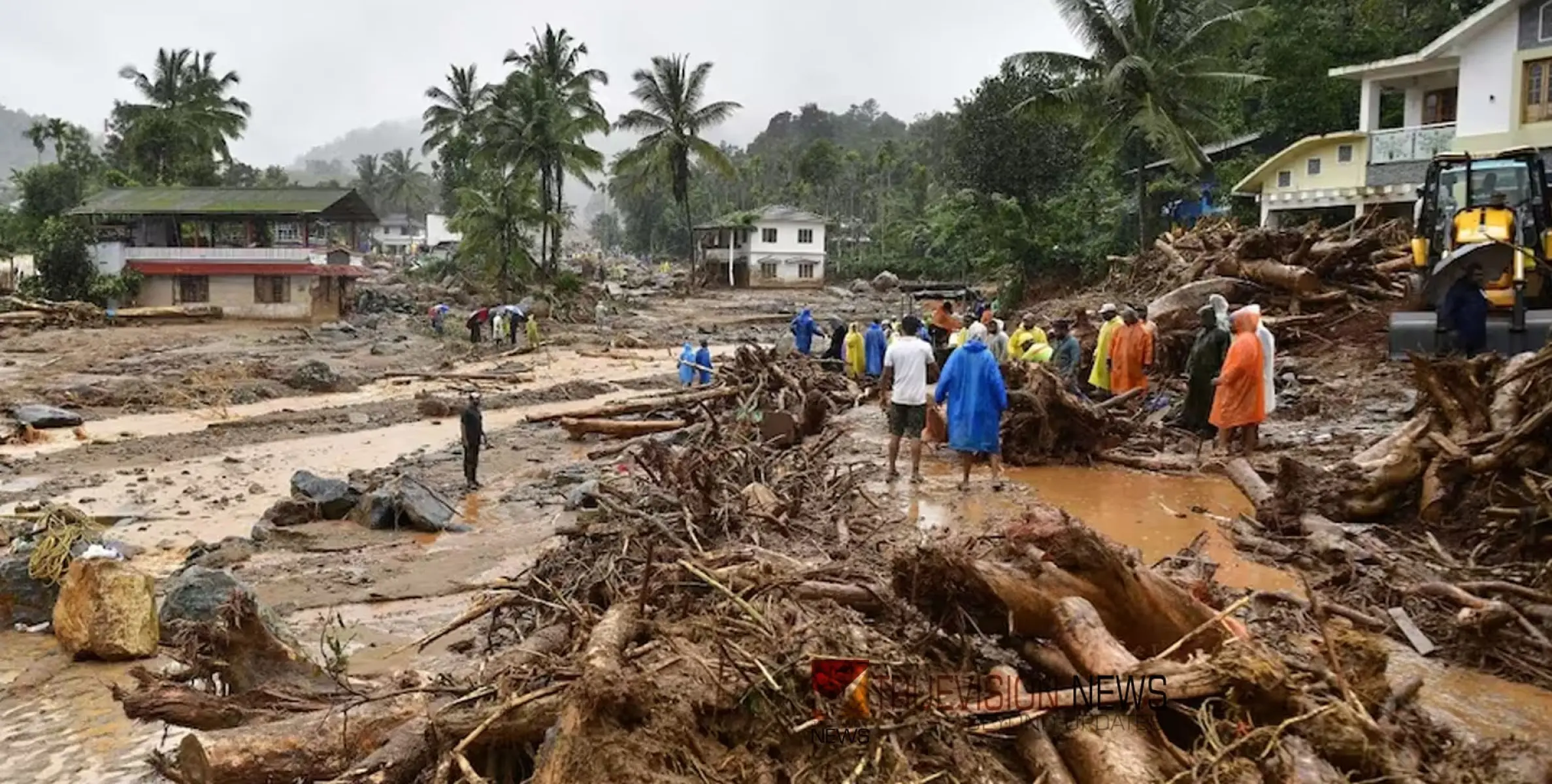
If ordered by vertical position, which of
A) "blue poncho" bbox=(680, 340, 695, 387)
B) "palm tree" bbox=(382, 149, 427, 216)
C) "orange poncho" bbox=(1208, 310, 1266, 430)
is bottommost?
"blue poncho" bbox=(680, 340, 695, 387)

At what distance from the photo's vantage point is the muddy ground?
6766 millimetres

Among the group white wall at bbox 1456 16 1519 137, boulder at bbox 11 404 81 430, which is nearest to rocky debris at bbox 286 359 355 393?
boulder at bbox 11 404 81 430

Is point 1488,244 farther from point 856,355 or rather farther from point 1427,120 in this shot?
point 1427,120

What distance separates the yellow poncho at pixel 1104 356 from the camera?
1241 cm

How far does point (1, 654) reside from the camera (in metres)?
8.02

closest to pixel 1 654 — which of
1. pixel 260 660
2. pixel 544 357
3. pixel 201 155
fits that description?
pixel 260 660

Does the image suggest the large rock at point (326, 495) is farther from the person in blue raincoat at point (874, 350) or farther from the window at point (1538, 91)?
the window at point (1538, 91)

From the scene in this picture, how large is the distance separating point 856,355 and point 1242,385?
8909 millimetres

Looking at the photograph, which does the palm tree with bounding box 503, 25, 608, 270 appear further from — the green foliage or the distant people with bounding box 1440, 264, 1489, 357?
the distant people with bounding box 1440, 264, 1489, 357

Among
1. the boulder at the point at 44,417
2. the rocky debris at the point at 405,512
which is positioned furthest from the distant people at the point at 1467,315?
the boulder at the point at 44,417

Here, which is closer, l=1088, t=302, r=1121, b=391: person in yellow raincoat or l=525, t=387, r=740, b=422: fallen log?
l=1088, t=302, r=1121, b=391: person in yellow raincoat

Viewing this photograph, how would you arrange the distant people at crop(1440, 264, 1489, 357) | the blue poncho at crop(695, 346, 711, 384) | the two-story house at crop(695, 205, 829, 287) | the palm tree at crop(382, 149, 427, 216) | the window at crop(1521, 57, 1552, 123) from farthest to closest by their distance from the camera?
the palm tree at crop(382, 149, 427, 216) → the two-story house at crop(695, 205, 829, 287) → the window at crop(1521, 57, 1552, 123) → the blue poncho at crop(695, 346, 711, 384) → the distant people at crop(1440, 264, 1489, 357)

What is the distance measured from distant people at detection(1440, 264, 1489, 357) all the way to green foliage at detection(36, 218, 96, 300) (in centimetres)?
3828

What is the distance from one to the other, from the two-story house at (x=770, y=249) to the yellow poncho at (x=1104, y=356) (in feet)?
152
